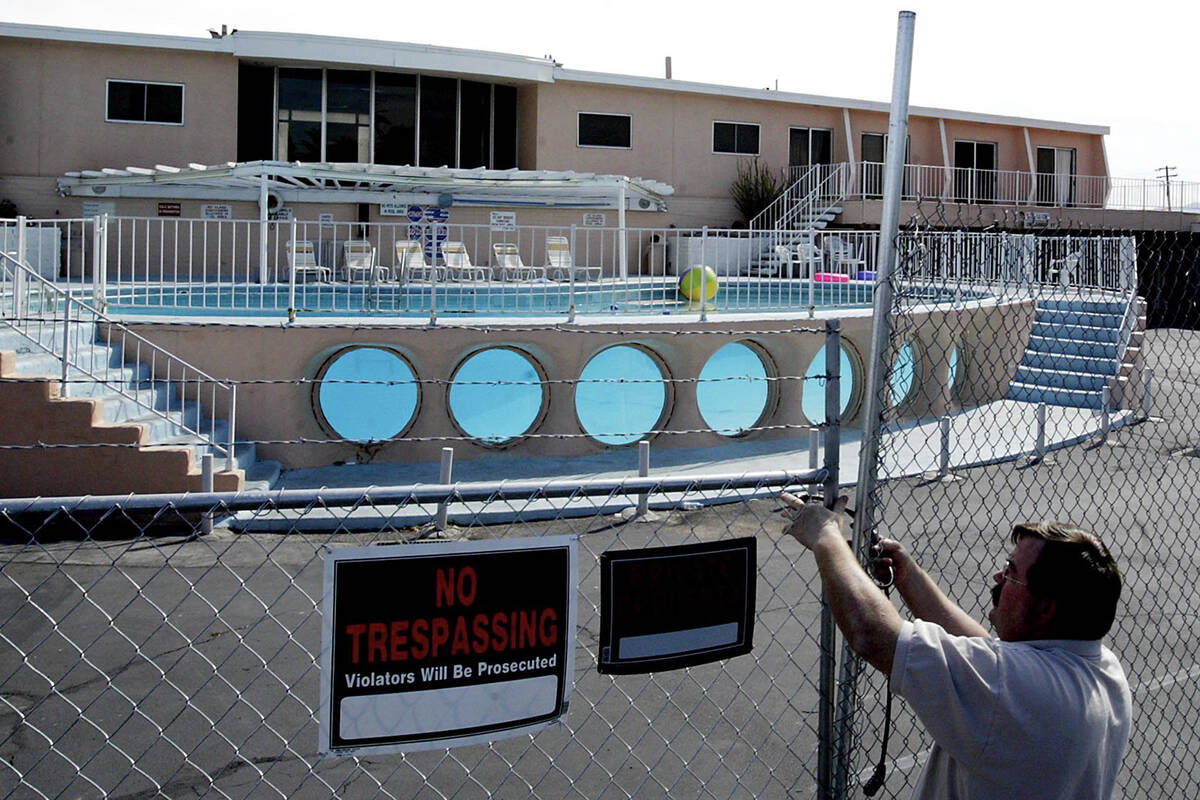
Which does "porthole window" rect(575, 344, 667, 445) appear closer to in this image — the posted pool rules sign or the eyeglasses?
the posted pool rules sign

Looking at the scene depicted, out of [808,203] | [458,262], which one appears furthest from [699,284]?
[808,203]

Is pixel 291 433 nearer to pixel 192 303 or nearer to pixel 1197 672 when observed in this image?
pixel 192 303

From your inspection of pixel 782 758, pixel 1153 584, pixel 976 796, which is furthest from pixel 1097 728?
pixel 1153 584

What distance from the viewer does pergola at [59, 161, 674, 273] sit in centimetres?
2034

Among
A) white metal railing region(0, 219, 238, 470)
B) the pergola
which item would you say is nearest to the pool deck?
white metal railing region(0, 219, 238, 470)

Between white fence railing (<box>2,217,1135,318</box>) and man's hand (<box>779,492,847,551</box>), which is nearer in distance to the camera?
man's hand (<box>779,492,847,551</box>)

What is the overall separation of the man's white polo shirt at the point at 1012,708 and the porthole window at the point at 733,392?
13.0 m

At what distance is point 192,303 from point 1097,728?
1477 centimetres

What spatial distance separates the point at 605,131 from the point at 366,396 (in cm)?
1599

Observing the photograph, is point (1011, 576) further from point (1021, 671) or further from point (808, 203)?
point (808, 203)

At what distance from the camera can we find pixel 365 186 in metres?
23.8

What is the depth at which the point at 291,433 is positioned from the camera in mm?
13672

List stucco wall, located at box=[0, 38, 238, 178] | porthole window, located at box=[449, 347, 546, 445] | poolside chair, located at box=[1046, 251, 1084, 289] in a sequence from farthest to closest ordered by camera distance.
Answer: stucco wall, located at box=[0, 38, 238, 178], poolside chair, located at box=[1046, 251, 1084, 289], porthole window, located at box=[449, 347, 546, 445]

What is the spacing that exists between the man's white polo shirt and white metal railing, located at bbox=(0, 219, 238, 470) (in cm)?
1011
